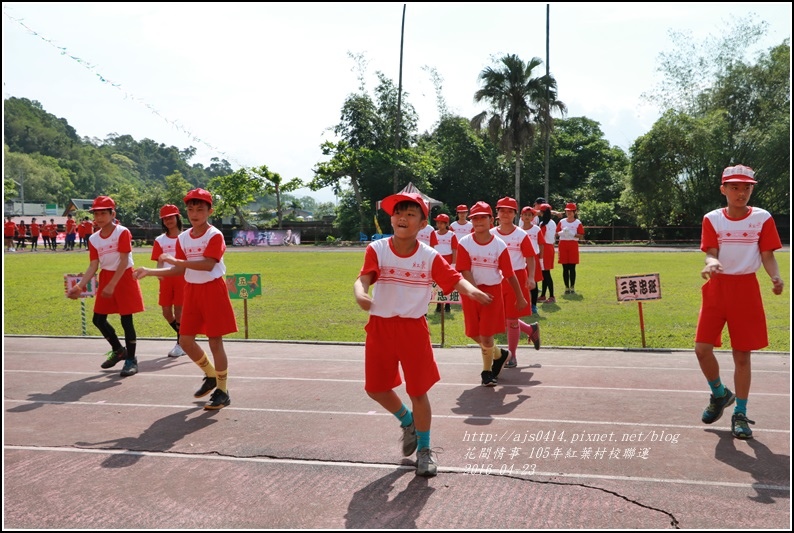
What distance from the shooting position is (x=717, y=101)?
51531mm

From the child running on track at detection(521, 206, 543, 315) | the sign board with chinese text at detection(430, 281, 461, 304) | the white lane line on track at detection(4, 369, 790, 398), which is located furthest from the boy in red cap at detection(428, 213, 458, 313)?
the white lane line on track at detection(4, 369, 790, 398)

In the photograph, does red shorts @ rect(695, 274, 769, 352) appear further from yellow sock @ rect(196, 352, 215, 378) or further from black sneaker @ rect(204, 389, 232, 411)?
yellow sock @ rect(196, 352, 215, 378)

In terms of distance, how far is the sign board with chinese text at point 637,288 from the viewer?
36.3 ft

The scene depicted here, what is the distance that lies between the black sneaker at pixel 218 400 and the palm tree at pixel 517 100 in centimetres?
4176

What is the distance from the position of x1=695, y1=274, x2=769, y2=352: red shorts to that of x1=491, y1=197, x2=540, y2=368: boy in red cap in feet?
8.99

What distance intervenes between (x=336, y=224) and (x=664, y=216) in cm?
2281

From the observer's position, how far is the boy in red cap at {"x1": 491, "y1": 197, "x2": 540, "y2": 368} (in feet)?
29.9

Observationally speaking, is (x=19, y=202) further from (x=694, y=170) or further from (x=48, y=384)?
(x=48, y=384)

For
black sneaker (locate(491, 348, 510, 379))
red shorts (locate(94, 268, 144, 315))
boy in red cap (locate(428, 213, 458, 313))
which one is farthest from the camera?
boy in red cap (locate(428, 213, 458, 313))

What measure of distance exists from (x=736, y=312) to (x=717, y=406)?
0.93 metres

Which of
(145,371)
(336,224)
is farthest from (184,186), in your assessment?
(145,371)

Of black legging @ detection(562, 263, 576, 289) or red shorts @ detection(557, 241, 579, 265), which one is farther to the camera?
black legging @ detection(562, 263, 576, 289)

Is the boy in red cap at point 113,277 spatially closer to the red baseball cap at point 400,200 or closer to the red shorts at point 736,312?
the red baseball cap at point 400,200

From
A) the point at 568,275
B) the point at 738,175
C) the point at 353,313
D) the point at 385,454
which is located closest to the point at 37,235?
the point at 353,313
